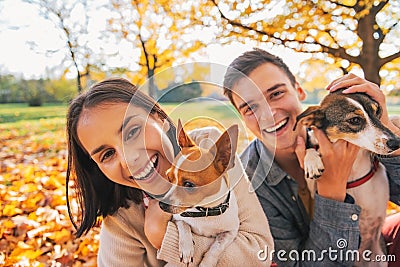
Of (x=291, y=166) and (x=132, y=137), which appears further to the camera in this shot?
(x=291, y=166)

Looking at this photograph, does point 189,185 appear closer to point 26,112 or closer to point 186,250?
point 186,250

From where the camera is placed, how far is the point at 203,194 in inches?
33.4

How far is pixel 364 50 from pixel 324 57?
0.39 feet

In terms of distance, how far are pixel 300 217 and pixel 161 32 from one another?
69 centimetres

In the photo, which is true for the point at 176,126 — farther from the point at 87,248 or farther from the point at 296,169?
the point at 87,248

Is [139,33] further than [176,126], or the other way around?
[139,33]

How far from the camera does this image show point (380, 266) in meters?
1.17

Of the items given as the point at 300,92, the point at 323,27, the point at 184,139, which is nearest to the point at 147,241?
the point at 184,139

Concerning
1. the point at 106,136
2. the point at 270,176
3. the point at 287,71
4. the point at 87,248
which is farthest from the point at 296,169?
the point at 87,248

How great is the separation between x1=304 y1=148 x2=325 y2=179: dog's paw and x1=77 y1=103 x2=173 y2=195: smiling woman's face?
379 mm

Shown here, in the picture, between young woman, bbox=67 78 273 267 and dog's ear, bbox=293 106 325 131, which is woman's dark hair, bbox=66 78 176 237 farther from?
dog's ear, bbox=293 106 325 131

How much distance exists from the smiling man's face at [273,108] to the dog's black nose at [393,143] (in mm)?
236

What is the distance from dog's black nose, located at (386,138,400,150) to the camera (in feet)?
3.10

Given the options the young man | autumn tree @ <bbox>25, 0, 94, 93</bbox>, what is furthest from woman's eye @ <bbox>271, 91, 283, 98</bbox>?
autumn tree @ <bbox>25, 0, 94, 93</bbox>
